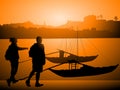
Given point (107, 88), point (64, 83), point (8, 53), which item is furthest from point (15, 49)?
point (107, 88)

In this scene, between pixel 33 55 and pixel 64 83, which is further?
pixel 64 83

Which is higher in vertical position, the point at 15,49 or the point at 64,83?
the point at 15,49

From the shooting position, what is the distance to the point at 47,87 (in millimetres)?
12328

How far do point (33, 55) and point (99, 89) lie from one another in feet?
6.67

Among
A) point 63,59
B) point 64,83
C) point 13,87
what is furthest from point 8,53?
point 63,59

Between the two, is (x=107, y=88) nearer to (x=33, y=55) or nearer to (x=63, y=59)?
(x=33, y=55)

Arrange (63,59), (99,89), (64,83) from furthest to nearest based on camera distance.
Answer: (63,59) → (64,83) → (99,89)

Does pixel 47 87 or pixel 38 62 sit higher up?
pixel 38 62

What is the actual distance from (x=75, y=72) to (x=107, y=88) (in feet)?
5.35

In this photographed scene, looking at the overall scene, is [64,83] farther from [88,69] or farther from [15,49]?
[15,49]

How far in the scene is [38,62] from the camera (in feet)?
39.5

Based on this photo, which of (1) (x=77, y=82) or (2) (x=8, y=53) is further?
(1) (x=77, y=82)

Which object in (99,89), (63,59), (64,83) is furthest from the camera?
(63,59)

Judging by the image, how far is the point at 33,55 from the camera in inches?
475
